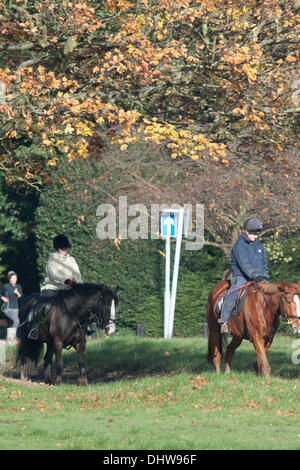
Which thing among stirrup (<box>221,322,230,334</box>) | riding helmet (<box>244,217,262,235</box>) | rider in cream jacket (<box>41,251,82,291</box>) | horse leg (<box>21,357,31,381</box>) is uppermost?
riding helmet (<box>244,217,262,235</box>)

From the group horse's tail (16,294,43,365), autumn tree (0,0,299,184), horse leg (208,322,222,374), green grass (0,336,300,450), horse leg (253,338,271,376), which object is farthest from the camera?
horse's tail (16,294,43,365)

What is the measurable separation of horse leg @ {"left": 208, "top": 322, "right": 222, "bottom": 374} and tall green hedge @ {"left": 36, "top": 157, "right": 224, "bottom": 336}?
11062 mm

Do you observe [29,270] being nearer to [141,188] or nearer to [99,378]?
[141,188]

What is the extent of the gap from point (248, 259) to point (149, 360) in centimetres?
501

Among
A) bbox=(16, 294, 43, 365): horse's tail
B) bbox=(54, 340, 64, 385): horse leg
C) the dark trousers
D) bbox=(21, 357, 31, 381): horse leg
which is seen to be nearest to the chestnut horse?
bbox=(54, 340, 64, 385): horse leg

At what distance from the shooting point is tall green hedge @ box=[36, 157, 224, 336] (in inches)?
1078

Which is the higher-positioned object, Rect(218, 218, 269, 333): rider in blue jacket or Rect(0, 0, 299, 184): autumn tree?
Rect(0, 0, 299, 184): autumn tree

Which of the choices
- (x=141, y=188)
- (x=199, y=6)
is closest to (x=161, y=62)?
(x=199, y=6)

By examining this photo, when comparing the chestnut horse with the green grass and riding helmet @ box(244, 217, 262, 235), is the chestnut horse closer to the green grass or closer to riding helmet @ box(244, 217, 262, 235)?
the green grass

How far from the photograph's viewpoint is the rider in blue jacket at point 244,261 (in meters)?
15.1

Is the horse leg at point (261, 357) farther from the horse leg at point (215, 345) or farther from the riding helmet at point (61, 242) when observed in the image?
the riding helmet at point (61, 242)

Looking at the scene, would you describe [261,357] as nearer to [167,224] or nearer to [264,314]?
[264,314]

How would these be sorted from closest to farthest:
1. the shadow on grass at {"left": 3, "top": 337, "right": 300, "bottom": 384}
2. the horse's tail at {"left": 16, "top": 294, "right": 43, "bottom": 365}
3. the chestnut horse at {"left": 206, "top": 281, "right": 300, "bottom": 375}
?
the chestnut horse at {"left": 206, "top": 281, "right": 300, "bottom": 375} → the shadow on grass at {"left": 3, "top": 337, "right": 300, "bottom": 384} → the horse's tail at {"left": 16, "top": 294, "right": 43, "bottom": 365}

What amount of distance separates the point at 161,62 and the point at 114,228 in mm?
11395
